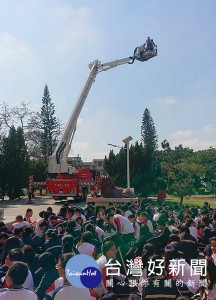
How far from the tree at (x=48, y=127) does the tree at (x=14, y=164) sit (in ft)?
71.7

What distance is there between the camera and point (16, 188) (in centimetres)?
3181

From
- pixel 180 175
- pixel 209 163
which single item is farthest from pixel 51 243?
pixel 209 163

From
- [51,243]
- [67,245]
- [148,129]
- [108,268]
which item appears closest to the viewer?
[108,268]

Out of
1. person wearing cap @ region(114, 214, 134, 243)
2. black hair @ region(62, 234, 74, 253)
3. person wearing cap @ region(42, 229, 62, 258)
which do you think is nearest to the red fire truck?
person wearing cap @ region(114, 214, 134, 243)

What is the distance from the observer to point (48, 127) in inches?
2272

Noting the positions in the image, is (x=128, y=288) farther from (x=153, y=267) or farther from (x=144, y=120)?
(x=144, y=120)

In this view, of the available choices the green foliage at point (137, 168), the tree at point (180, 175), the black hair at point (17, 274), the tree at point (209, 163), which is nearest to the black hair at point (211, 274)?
the black hair at point (17, 274)

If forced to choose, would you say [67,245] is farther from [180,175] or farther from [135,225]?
[180,175]

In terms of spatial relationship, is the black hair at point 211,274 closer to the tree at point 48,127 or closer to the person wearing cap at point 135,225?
the person wearing cap at point 135,225

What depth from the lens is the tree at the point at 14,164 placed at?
31.6 meters

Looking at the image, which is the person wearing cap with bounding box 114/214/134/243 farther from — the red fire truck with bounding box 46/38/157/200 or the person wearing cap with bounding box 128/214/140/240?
the red fire truck with bounding box 46/38/157/200

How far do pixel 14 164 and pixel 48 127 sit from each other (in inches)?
1029

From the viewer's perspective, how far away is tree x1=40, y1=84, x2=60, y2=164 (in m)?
56.6

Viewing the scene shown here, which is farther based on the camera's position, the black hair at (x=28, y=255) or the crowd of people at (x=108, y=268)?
the black hair at (x=28, y=255)
